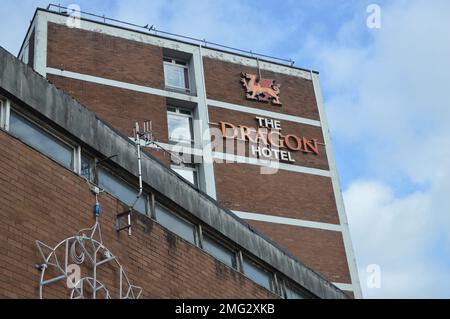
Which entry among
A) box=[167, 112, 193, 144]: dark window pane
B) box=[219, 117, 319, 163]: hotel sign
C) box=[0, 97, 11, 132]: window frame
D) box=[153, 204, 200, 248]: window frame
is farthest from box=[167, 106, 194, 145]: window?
box=[0, 97, 11, 132]: window frame

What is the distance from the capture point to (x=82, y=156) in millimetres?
13578

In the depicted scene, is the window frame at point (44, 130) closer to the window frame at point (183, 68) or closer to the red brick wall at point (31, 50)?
the red brick wall at point (31, 50)

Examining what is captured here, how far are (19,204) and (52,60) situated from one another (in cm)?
1963

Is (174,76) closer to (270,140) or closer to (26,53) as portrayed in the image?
(270,140)

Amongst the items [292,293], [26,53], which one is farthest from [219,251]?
[26,53]

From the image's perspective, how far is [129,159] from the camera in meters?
14.5

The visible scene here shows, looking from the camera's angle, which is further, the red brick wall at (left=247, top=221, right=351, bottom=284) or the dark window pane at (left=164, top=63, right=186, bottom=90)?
the dark window pane at (left=164, top=63, right=186, bottom=90)

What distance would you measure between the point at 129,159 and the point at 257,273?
4.61m

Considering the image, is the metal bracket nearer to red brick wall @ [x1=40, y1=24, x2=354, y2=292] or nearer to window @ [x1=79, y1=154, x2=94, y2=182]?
window @ [x1=79, y1=154, x2=94, y2=182]

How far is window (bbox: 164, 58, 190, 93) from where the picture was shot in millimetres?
33875

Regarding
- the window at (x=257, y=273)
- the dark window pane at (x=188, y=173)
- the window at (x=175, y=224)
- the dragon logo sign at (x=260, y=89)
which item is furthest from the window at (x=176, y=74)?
the window at (x=175, y=224)

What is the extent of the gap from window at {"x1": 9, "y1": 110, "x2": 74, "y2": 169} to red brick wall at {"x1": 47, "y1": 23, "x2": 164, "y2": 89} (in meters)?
17.6

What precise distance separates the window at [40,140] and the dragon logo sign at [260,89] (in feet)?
71.5
